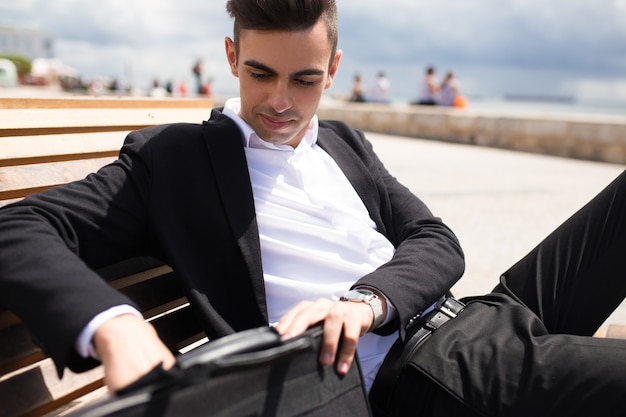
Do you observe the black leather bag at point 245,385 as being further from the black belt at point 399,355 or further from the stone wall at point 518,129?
the stone wall at point 518,129

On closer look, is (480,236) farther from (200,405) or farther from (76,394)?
(200,405)

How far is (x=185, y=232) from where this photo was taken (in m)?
1.73

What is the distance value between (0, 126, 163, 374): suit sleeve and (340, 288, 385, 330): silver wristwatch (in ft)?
1.94

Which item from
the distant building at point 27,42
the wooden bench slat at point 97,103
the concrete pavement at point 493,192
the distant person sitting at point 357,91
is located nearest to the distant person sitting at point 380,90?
the distant person sitting at point 357,91

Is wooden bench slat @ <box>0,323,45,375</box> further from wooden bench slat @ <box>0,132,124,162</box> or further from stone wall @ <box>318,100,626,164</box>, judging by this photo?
stone wall @ <box>318,100,626,164</box>

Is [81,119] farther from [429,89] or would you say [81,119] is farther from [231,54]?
[429,89]

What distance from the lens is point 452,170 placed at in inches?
383

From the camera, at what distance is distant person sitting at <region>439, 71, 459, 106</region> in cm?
1700

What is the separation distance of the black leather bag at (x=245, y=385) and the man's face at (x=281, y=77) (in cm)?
86

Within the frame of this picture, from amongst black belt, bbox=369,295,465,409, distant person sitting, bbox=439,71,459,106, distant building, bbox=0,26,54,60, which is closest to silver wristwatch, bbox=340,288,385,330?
black belt, bbox=369,295,465,409

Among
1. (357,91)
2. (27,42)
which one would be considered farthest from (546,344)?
(27,42)

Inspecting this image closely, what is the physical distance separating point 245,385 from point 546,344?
950 millimetres

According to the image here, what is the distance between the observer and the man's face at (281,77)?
185 cm

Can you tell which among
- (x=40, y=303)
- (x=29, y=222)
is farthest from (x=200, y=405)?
(x=29, y=222)
